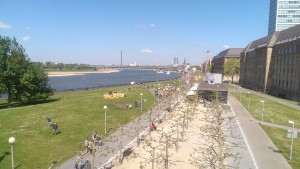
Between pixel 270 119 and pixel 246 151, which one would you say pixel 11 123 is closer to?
pixel 246 151

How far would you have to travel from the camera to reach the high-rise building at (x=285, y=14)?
172 metres

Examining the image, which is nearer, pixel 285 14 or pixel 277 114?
pixel 277 114

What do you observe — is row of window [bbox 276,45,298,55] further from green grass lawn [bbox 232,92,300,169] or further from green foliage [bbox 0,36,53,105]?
green foliage [bbox 0,36,53,105]

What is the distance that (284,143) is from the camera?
3061 cm

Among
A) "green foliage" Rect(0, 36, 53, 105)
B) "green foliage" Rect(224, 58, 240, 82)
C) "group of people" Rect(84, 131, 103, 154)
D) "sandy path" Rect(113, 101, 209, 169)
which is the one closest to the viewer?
"group of people" Rect(84, 131, 103, 154)

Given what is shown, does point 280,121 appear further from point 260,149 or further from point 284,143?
point 260,149

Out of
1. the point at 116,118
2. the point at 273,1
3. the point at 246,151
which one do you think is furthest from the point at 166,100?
the point at 273,1

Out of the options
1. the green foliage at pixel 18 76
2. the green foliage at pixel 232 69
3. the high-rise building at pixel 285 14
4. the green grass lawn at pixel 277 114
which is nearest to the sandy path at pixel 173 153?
the green grass lawn at pixel 277 114

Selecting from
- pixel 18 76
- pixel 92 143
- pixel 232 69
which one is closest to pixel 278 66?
pixel 232 69

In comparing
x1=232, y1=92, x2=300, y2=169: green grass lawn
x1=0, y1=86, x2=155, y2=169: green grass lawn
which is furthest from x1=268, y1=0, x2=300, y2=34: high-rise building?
x1=0, y1=86, x2=155, y2=169: green grass lawn

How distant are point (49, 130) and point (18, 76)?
1151 inches

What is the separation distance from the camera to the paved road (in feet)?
77.5

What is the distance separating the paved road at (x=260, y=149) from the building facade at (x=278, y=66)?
3662 centimetres

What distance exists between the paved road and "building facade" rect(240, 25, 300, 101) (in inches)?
1442
